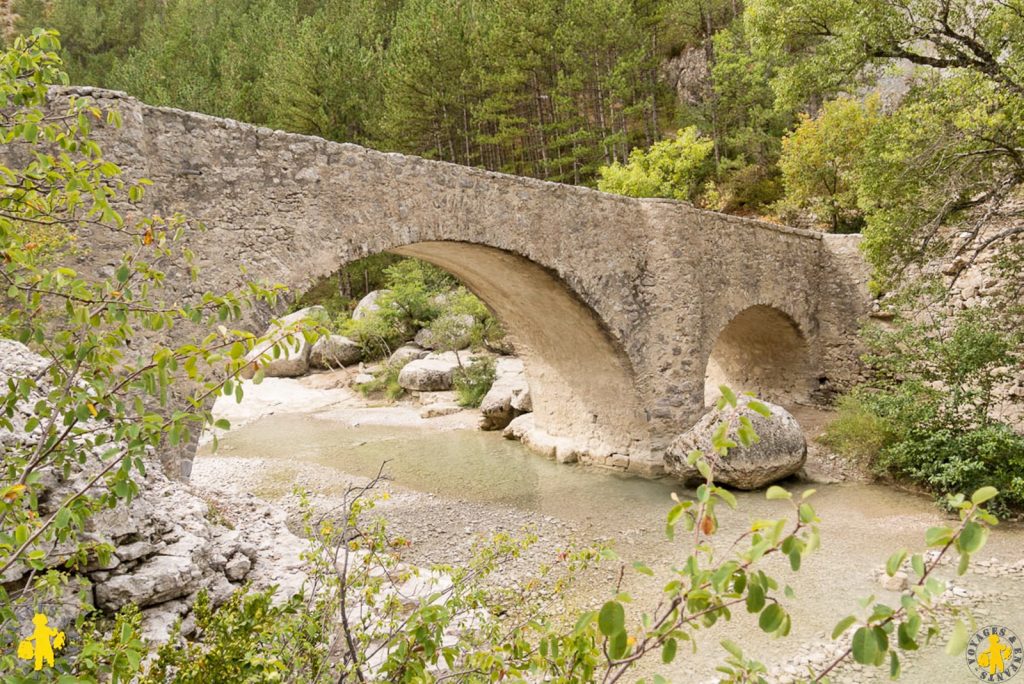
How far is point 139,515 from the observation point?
4.09 metres

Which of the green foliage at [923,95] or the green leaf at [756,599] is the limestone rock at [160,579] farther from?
the green foliage at [923,95]

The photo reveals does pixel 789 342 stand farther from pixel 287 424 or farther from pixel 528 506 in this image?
pixel 287 424

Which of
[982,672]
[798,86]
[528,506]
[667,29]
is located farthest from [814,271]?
[667,29]

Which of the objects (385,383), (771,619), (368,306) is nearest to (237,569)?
(771,619)

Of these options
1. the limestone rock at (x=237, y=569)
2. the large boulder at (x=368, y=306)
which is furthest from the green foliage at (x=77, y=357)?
the large boulder at (x=368, y=306)

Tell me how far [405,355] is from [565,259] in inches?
495

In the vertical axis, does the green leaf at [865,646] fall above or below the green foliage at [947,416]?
above

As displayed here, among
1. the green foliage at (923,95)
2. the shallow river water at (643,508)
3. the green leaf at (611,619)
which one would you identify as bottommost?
the shallow river water at (643,508)

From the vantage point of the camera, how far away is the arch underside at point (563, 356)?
376 inches

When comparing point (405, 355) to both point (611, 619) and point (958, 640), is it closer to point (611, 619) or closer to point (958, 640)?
point (611, 619)

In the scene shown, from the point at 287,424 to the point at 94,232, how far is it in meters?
11.8

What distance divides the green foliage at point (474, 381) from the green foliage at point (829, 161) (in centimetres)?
1001

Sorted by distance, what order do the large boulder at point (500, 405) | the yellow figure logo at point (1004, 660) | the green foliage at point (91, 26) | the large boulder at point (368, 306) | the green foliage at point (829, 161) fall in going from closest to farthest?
the yellow figure logo at point (1004, 660) < the large boulder at point (500, 405) < the green foliage at point (829, 161) < the large boulder at point (368, 306) < the green foliage at point (91, 26)

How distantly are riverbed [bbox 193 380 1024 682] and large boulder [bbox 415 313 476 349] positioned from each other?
3.41 m
